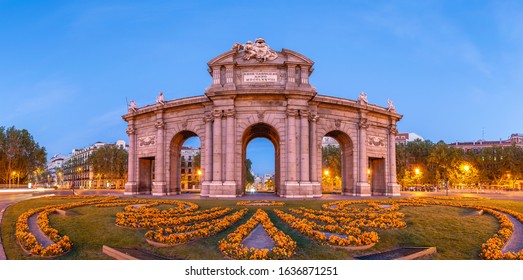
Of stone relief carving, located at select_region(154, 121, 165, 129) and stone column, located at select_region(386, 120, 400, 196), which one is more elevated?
stone relief carving, located at select_region(154, 121, 165, 129)

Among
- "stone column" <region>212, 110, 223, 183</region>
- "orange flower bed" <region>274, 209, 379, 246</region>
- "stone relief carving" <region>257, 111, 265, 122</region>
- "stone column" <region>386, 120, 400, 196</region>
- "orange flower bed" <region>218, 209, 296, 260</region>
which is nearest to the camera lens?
"orange flower bed" <region>218, 209, 296, 260</region>

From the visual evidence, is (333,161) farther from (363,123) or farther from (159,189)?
(159,189)

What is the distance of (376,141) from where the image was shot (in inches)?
1384

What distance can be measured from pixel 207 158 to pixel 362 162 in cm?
1642

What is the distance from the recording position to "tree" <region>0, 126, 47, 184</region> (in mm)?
64688

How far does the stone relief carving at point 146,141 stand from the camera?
35312 mm

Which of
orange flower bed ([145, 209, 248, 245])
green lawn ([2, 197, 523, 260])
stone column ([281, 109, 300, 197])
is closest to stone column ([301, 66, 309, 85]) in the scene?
stone column ([281, 109, 300, 197])

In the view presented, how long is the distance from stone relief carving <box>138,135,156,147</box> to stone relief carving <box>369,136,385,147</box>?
24634 mm

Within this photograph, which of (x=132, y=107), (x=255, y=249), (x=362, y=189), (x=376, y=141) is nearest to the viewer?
(x=255, y=249)

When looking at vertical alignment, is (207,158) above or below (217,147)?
below

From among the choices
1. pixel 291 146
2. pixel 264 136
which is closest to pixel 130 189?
pixel 264 136

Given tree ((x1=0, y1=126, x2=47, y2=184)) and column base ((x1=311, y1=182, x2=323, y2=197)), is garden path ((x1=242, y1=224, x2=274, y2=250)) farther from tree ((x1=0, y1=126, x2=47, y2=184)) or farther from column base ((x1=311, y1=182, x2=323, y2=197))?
tree ((x1=0, y1=126, x2=47, y2=184))

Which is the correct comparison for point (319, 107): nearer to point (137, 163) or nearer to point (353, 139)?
point (353, 139)
